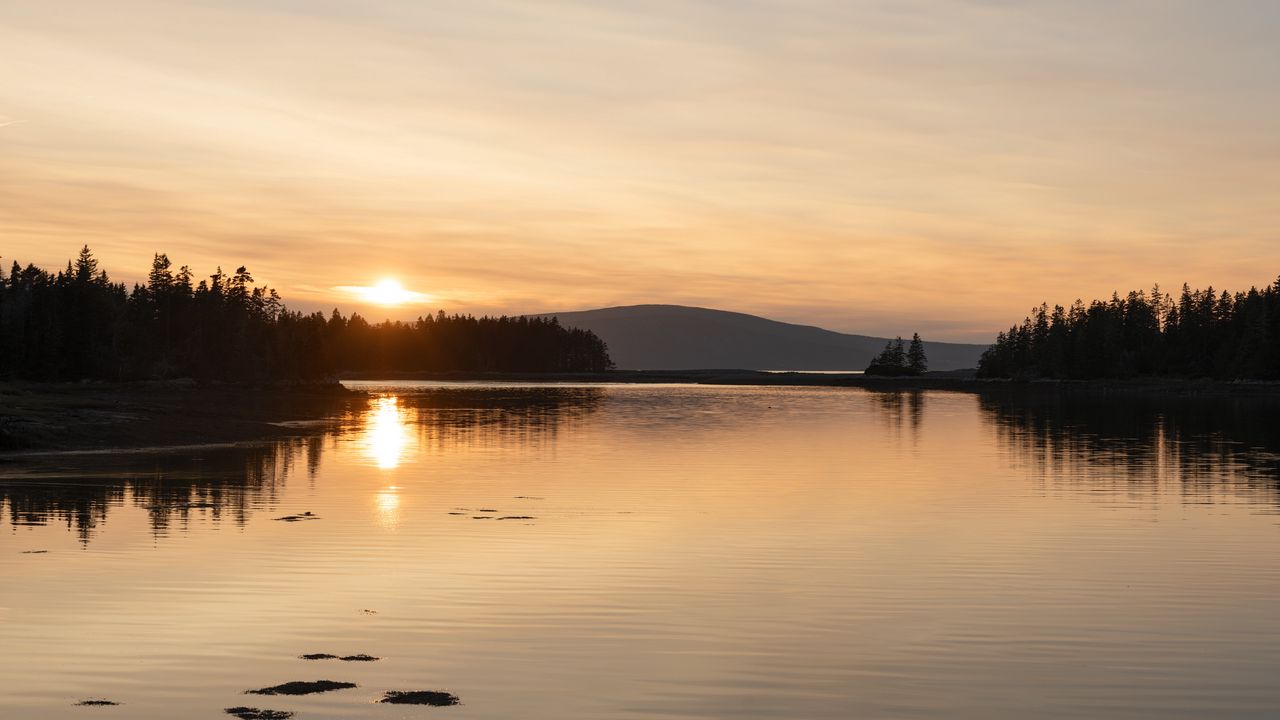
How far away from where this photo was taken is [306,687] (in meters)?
15.8

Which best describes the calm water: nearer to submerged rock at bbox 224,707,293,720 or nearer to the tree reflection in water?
submerged rock at bbox 224,707,293,720

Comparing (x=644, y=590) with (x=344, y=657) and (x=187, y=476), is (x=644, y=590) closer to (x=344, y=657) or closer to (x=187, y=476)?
(x=344, y=657)

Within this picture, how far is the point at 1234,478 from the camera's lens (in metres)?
49.4

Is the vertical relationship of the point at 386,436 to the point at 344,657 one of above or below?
above

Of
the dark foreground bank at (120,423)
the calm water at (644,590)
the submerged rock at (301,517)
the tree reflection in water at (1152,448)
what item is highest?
the dark foreground bank at (120,423)

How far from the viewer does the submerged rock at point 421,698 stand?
15.2 meters

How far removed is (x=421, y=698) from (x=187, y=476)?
3402cm

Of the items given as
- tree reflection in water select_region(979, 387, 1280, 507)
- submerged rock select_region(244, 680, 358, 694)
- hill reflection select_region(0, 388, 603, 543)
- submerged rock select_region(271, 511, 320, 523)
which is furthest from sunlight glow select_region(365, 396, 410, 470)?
submerged rock select_region(244, 680, 358, 694)

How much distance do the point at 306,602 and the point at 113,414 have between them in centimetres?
5405

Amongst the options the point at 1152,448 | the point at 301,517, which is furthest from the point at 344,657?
the point at 1152,448

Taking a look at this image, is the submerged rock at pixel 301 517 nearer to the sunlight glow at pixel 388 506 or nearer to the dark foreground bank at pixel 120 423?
the sunlight glow at pixel 388 506

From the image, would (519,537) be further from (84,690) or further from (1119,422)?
(1119,422)

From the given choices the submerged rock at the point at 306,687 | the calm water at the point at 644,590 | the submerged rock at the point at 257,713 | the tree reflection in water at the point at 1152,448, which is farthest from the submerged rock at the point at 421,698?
the tree reflection in water at the point at 1152,448

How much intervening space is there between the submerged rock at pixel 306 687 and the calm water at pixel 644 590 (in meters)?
0.35
